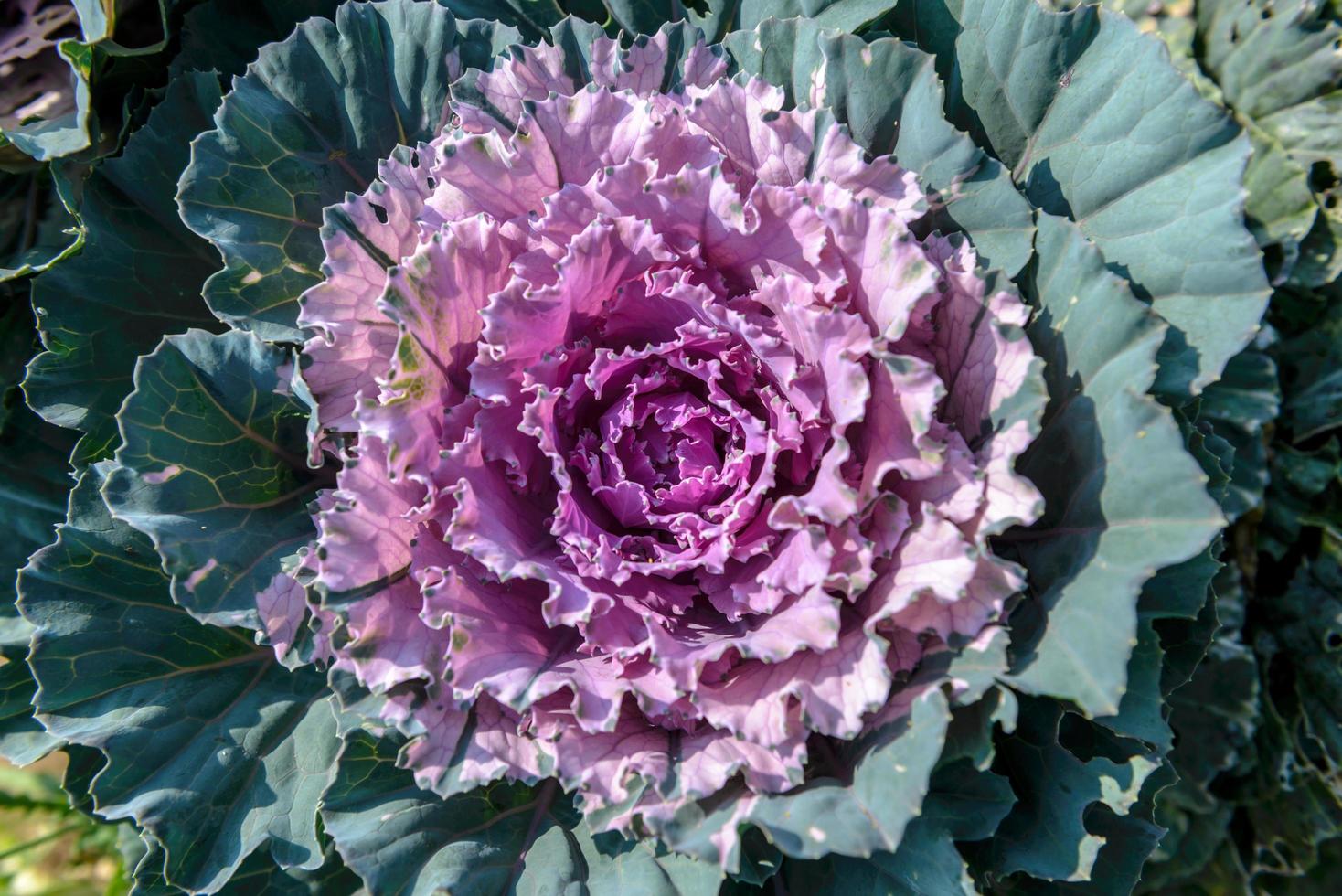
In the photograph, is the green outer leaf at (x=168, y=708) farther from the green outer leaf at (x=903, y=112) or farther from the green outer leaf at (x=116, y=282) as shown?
the green outer leaf at (x=903, y=112)

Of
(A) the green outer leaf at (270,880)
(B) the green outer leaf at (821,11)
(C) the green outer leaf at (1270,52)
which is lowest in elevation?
(A) the green outer leaf at (270,880)

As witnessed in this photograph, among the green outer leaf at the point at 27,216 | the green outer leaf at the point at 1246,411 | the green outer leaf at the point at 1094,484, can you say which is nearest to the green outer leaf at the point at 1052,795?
the green outer leaf at the point at 1094,484

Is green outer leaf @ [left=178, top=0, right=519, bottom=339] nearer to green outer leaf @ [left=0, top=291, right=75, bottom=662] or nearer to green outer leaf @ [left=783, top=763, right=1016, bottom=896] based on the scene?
green outer leaf @ [left=0, top=291, right=75, bottom=662]

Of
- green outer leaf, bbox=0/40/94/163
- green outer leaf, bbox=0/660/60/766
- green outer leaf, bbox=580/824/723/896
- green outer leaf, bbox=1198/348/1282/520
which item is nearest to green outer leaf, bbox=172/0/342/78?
green outer leaf, bbox=0/40/94/163

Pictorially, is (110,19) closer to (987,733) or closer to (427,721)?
(427,721)

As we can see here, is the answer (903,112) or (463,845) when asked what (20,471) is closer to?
(463,845)

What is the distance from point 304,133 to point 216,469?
0.66 m

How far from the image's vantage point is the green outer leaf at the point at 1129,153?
5.38ft

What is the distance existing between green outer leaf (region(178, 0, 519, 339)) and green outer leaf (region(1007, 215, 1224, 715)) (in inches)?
45.2

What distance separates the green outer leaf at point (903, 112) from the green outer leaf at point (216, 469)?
109 centimetres

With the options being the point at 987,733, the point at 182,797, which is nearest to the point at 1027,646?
the point at 987,733

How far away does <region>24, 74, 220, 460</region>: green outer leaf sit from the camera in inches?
77.7

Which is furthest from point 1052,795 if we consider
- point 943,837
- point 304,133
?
point 304,133

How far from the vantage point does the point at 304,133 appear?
191 centimetres
